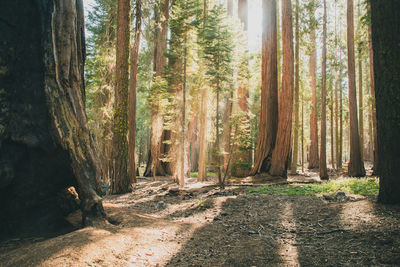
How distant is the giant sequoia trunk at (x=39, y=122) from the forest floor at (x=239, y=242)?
2.04 feet

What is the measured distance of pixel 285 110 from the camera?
11984 millimetres

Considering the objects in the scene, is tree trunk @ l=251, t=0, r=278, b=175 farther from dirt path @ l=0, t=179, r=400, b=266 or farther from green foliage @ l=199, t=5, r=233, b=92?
dirt path @ l=0, t=179, r=400, b=266

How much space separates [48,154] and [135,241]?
1975mm

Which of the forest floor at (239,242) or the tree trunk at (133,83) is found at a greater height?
the tree trunk at (133,83)

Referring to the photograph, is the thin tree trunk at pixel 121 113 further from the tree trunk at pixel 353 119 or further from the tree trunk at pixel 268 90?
the tree trunk at pixel 353 119

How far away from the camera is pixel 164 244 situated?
378 centimetres

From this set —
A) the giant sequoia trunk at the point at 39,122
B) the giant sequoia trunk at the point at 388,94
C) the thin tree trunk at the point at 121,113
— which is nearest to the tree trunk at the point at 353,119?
the giant sequoia trunk at the point at 388,94

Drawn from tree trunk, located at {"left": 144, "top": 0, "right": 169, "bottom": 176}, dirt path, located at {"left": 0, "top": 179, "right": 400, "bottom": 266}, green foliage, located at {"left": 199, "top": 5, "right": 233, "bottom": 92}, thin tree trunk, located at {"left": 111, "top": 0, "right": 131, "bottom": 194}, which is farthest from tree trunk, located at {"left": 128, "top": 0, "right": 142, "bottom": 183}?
dirt path, located at {"left": 0, "top": 179, "right": 400, "bottom": 266}

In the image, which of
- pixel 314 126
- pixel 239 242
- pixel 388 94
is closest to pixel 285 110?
pixel 388 94

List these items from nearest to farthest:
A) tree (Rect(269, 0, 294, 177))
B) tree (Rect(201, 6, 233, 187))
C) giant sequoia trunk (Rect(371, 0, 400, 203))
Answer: giant sequoia trunk (Rect(371, 0, 400, 203))
tree (Rect(201, 6, 233, 187))
tree (Rect(269, 0, 294, 177))

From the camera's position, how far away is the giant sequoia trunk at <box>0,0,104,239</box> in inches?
143

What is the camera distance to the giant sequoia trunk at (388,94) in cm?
415

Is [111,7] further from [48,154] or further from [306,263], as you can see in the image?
[306,263]

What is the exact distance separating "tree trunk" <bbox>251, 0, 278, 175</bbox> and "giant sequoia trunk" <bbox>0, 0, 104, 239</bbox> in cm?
958
